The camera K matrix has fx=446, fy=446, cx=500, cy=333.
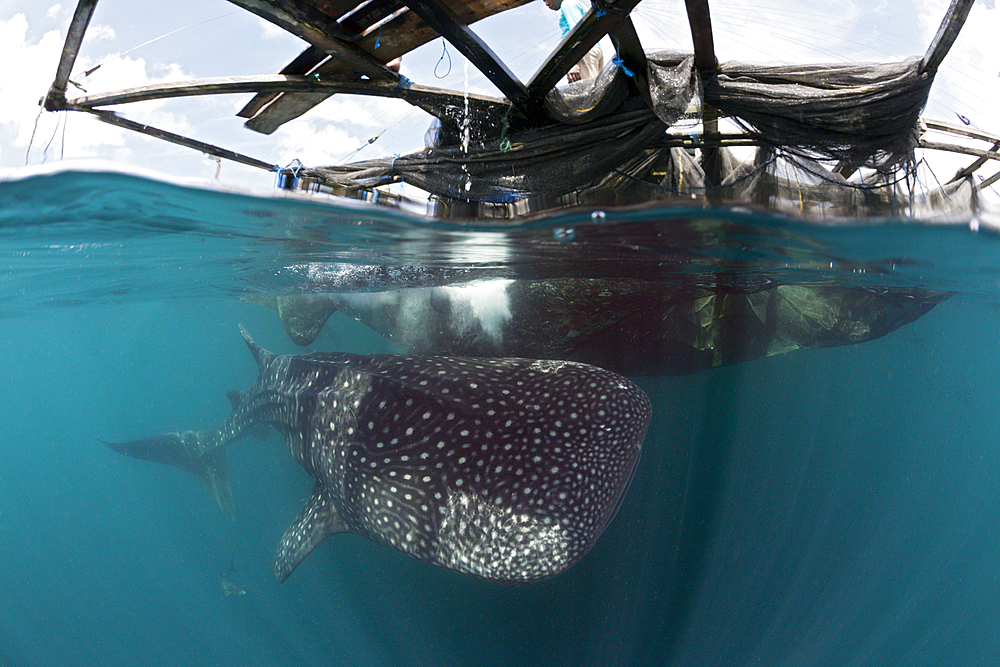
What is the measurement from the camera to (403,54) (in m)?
4.98

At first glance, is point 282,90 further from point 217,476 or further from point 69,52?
point 217,476

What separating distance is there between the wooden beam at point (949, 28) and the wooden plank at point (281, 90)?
13.3 feet

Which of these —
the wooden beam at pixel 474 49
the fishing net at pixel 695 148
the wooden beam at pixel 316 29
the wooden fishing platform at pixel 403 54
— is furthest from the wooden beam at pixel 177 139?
the wooden beam at pixel 474 49

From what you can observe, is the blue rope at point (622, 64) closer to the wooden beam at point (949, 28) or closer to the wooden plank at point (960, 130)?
the wooden beam at point (949, 28)

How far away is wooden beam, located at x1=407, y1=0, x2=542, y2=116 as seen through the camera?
3.96 metres

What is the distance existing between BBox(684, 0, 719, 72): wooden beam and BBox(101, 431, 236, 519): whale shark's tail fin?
8.53m

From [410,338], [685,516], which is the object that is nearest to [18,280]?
[410,338]

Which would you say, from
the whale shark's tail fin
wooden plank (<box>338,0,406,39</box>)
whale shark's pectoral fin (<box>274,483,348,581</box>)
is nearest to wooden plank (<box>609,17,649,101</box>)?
wooden plank (<box>338,0,406,39</box>)

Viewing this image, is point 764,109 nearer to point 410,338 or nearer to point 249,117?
point 410,338

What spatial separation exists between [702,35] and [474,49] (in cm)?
217

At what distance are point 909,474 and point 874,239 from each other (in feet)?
32.7

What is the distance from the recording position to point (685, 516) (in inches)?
233

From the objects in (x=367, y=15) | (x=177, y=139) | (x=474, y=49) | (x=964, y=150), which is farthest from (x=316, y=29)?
(x=964, y=150)

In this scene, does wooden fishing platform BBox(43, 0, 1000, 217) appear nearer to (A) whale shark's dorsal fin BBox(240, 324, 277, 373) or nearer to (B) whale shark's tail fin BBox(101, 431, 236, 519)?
(A) whale shark's dorsal fin BBox(240, 324, 277, 373)
